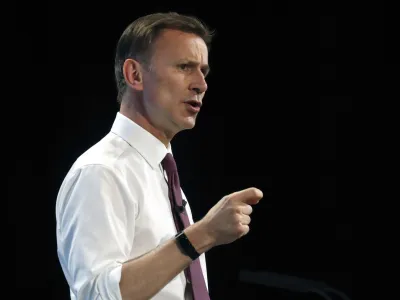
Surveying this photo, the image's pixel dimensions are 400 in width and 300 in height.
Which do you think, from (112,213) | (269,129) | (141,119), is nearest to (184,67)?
(141,119)

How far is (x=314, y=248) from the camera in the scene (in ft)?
9.22

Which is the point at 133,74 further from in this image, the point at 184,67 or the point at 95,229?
the point at 95,229

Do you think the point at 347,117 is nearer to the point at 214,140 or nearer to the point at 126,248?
the point at 214,140

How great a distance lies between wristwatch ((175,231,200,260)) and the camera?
117 cm

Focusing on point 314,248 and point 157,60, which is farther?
point 314,248

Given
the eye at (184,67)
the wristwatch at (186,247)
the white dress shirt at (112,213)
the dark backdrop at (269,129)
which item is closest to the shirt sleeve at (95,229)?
the white dress shirt at (112,213)

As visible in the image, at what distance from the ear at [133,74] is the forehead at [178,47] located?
0.06m

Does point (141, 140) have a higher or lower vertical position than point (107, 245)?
higher

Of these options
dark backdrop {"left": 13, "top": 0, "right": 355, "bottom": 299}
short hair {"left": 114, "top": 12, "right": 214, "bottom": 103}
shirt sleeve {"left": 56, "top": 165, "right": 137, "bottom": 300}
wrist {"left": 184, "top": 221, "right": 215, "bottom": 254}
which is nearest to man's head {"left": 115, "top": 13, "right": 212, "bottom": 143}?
short hair {"left": 114, "top": 12, "right": 214, "bottom": 103}

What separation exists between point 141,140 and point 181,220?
0.69 ft

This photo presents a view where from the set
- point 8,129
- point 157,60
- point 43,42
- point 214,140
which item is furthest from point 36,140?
point 157,60

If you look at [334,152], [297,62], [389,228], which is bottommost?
[389,228]

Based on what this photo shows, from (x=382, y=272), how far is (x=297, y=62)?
105 cm

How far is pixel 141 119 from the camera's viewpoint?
1461mm
